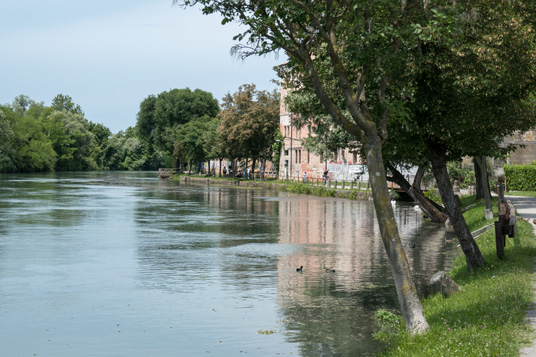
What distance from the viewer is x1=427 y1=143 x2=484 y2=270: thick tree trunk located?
16656 millimetres

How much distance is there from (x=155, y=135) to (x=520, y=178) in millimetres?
89241

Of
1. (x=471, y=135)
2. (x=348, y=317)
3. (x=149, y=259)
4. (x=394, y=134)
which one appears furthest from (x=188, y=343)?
(x=149, y=259)

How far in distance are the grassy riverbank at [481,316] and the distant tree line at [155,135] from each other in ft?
243

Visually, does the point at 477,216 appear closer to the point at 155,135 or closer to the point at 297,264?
the point at 297,264

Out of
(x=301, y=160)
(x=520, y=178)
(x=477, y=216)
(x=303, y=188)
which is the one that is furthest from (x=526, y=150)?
(x=301, y=160)

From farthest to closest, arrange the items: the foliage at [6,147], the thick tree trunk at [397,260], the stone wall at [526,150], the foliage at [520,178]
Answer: the foliage at [6,147]
the stone wall at [526,150]
the foliage at [520,178]
the thick tree trunk at [397,260]

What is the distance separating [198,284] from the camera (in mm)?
18203

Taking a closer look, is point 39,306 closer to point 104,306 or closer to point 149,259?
point 104,306

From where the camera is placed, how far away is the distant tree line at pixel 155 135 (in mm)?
91312

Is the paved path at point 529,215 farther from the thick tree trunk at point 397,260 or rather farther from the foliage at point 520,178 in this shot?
the foliage at point 520,178

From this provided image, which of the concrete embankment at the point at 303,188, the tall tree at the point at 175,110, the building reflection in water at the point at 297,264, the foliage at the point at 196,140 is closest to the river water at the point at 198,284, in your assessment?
the building reflection in water at the point at 297,264

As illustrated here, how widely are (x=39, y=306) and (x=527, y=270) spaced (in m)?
9.69

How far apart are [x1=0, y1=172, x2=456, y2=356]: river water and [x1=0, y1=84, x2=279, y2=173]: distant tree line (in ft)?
183

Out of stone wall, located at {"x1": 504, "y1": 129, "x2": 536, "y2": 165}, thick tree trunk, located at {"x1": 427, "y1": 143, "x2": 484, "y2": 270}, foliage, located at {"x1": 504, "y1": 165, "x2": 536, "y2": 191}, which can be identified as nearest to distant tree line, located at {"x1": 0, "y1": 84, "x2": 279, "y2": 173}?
stone wall, located at {"x1": 504, "y1": 129, "x2": 536, "y2": 165}
